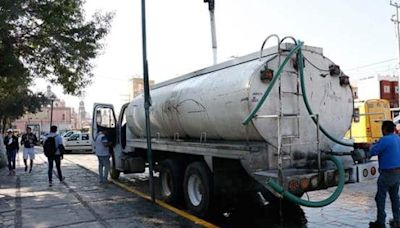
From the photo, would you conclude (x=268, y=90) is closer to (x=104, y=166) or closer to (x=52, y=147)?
(x=104, y=166)

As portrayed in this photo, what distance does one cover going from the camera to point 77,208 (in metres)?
9.02

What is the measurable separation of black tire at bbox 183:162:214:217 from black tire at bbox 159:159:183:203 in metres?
0.41

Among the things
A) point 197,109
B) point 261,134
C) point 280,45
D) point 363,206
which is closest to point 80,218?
point 197,109

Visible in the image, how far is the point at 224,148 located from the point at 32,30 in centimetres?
1232

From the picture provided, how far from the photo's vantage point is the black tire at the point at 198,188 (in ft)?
25.3

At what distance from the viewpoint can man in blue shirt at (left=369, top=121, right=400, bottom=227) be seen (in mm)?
6513

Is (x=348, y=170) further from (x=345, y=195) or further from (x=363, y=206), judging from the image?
(x=345, y=195)

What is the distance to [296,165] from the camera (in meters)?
6.75

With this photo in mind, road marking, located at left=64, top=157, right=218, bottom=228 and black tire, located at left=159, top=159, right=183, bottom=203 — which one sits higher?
black tire, located at left=159, top=159, right=183, bottom=203

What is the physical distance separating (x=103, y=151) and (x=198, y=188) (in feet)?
17.3

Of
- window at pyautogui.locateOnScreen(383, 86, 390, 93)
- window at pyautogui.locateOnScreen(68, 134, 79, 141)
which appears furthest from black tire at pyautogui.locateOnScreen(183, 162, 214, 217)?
window at pyautogui.locateOnScreen(383, 86, 390, 93)

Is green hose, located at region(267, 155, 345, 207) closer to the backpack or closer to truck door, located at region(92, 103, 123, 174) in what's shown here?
truck door, located at region(92, 103, 123, 174)

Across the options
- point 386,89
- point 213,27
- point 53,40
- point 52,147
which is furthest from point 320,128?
point 386,89

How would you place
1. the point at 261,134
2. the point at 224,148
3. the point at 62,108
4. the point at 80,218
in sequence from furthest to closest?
the point at 62,108
the point at 80,218
the point at 224,148
the point at 261,134
